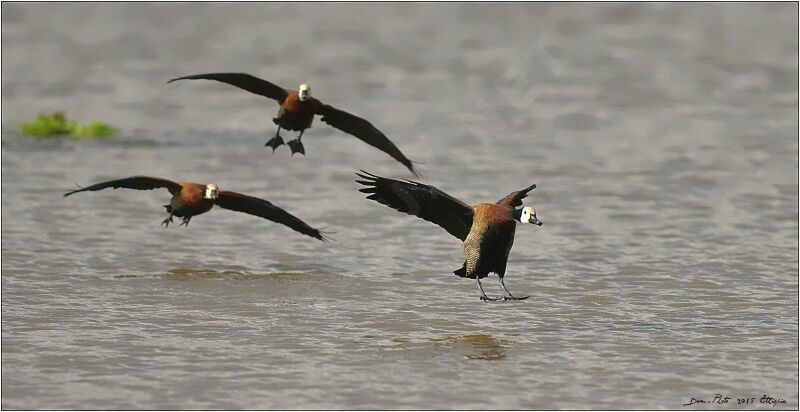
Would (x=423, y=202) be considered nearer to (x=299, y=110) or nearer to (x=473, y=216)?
(x=473, y=216)

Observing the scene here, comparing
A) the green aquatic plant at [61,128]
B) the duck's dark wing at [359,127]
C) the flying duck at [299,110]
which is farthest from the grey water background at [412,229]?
the flying duck at [299,110]

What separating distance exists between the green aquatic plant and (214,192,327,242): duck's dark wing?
7223mm

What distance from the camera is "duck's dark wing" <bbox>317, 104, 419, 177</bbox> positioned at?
1194cm

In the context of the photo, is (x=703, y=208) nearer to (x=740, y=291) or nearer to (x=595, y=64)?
(x=740, y=291)

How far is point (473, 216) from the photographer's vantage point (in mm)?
10664

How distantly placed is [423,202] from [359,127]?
1627 millimetres

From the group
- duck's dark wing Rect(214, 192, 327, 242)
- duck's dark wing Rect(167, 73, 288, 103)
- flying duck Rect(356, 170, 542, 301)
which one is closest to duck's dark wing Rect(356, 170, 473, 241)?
flying duck Rect(356, 170, 542, 301)

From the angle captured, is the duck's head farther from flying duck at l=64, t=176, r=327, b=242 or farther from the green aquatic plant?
the green aquatic plant

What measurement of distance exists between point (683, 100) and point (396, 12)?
1087 cm

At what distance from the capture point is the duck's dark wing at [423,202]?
33.9 feet

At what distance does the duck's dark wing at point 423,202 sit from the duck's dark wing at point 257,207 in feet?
7.24

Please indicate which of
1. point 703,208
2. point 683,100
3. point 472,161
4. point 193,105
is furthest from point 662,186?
point 193,105

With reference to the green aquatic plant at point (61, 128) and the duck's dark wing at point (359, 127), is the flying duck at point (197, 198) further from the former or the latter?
the green aquatic plant at point (61, 128)

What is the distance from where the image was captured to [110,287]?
12.4 metres
